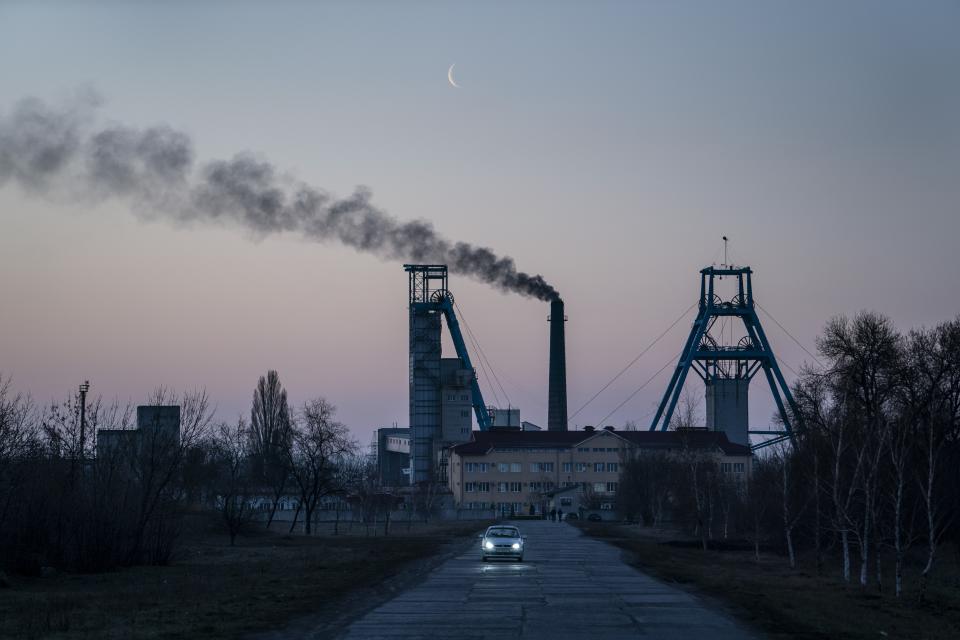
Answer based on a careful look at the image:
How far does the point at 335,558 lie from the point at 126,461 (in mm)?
11542

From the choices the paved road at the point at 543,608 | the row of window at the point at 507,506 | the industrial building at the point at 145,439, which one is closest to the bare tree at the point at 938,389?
the paved road at the point at 543,608

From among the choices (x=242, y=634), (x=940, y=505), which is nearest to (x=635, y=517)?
(x=940, y=505)

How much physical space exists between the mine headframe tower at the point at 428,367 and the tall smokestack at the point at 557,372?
9610mm

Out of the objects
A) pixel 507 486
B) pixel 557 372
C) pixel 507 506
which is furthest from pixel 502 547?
pixel 507 486

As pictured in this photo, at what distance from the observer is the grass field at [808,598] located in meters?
23.9

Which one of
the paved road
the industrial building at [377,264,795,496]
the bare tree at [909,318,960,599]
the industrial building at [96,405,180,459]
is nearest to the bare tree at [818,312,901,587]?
the bare tree at [909,318,960,599]

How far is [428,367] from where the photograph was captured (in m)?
129

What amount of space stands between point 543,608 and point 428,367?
102645mm

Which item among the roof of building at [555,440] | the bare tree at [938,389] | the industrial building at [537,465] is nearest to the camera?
the bare tree at [938,389]

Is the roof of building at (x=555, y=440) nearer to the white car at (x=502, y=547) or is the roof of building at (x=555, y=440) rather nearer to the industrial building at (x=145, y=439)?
the industrial building at (x=145, y=439)

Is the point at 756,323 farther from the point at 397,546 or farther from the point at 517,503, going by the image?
the point at 397,546

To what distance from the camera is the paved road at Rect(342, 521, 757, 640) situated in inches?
864

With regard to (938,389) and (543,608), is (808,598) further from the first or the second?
(938,389)

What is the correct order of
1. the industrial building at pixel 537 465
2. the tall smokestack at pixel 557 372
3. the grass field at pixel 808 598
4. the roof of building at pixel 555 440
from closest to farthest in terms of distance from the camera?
the grass field at pixel 808 598 → the tall smokestack at pixel 557 372 → the roof of building at pixel 555 440 → the industrial building at pixel 537 465
